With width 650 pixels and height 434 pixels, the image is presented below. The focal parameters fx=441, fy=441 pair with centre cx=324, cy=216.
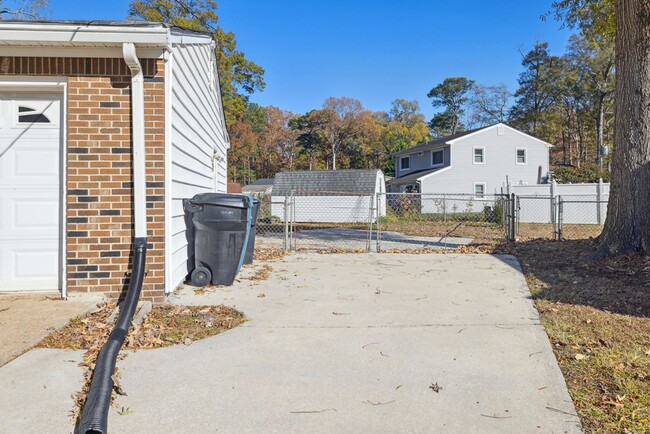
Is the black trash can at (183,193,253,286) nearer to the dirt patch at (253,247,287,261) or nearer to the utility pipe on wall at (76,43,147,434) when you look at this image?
the utility pipe on wall at (76,43,147,434)

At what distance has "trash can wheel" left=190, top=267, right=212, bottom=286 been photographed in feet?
19.2

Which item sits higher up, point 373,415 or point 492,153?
point 492,153

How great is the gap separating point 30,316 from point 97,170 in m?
1.59

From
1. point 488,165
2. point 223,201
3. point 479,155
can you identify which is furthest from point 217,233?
point 488,165

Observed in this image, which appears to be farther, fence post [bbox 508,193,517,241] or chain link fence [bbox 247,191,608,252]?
chain link fence [bbox 247,191,608,252]

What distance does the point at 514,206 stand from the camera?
1187cm

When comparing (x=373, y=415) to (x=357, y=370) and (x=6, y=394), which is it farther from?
(x=6, y=394)

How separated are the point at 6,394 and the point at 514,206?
11.6 metres

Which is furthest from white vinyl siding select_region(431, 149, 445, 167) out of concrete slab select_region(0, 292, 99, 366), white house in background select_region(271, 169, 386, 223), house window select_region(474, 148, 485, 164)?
concrete slab select_region(0, 292, 99, 366)

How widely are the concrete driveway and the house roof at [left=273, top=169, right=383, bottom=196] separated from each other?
22.0 m

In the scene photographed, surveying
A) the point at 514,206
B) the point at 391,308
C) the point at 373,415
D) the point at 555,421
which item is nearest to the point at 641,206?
the point at 514,206

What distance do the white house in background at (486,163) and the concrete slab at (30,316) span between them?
85.3 feet

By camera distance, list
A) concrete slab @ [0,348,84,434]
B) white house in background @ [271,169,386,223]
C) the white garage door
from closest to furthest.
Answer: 1. concrete slab @ [0,348,84,434]
2. the white garage door
3. white house in background @ [271,169,386,223]

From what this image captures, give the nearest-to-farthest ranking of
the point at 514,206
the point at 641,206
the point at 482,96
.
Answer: the point at 641,206
the point at 514,206
the point at 482,96
